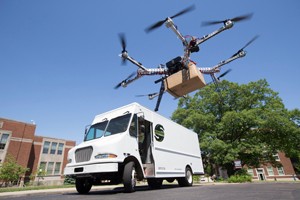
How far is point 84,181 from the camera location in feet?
22.6

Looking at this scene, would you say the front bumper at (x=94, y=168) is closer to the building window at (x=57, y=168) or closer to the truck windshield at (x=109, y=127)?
the truck windshield at (x=109, y=127)

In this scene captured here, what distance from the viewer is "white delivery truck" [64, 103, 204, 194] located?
5.75m

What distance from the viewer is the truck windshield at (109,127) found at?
22.7 feet

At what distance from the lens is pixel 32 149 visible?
117 ft

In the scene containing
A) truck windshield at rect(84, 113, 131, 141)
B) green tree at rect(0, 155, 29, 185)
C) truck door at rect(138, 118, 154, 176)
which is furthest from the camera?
green tree at rect(0, 155, 29, 185)

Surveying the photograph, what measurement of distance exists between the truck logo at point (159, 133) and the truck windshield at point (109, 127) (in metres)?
1.74

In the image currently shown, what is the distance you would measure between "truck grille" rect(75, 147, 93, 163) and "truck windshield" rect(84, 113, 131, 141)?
3.08ft

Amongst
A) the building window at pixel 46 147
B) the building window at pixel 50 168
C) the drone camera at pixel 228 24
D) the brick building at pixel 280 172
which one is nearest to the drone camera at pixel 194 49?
the drone camera at pixel 228 24

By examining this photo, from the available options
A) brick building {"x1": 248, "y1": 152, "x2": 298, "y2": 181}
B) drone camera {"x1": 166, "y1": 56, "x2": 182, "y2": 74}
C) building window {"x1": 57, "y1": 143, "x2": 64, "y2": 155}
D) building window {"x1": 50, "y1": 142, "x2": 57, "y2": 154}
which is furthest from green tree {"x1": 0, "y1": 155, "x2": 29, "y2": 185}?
brick building {"x1": 248, "y1": 152, "x2": 298, "y2": 181}

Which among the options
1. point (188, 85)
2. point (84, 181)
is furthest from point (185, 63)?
point (84, 181)

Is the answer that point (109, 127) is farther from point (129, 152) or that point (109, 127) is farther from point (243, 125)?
point (243, 125)

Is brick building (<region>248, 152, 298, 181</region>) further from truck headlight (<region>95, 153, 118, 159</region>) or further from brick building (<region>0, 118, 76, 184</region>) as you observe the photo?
truck headlight (<region>95, 153, 118, 159</region>)

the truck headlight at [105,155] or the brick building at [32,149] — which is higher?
the brick building at [32,149]

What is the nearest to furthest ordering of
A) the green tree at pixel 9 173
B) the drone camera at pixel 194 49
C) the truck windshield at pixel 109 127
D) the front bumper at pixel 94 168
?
the front bumper at pixel 94 168 < the truck windshield at pixel 109 127 < the drone camera at pixel 194 49 < the green tree at pixel 9 173
